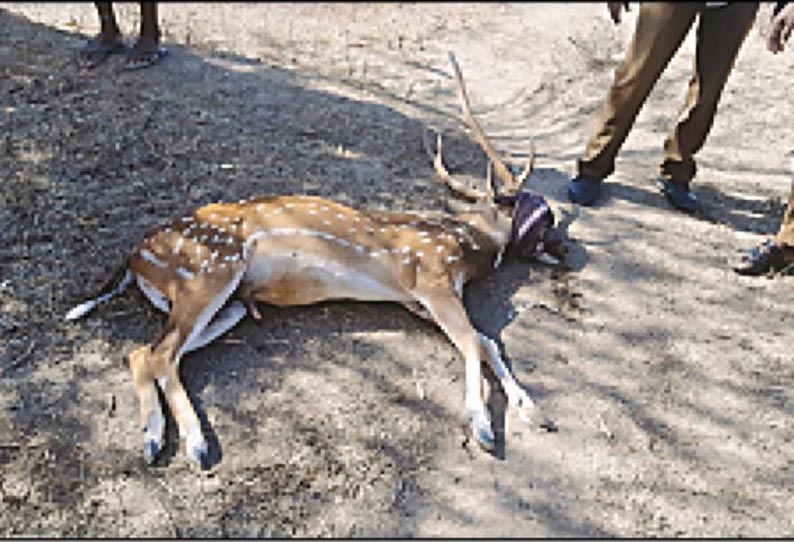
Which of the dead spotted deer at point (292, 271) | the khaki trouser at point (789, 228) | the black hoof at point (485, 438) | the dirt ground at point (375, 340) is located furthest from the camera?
the khaki trouser at point (789, 228)

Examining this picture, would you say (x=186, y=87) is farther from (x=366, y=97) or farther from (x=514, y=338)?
(x=514, y=338)

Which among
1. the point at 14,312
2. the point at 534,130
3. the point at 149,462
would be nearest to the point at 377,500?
the point at 149,462

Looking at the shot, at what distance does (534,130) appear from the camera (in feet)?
18.1

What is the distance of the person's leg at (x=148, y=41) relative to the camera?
5.57 meters

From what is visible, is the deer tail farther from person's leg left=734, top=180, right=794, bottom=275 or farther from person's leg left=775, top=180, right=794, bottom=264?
person's leg left=775, top=180, right=794, bottom=264

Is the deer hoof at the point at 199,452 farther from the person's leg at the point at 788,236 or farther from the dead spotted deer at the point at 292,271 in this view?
the person's leg at the point at 788,236

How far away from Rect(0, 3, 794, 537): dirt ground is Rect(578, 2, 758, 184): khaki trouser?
28cm

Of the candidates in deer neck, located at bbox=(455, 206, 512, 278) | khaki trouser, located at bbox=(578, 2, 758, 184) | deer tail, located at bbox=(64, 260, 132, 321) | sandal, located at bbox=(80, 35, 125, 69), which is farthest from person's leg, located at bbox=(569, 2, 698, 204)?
sandal, located at bbox=(80, 35, 125, 69)

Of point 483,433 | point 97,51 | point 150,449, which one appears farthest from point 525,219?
point 97,51

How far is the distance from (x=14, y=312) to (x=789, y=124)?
4.43 metres

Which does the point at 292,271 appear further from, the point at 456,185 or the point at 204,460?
the point at 456,185

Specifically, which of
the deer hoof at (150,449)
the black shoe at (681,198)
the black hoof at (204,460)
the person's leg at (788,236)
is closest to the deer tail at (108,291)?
the deer hoof at (150,449)

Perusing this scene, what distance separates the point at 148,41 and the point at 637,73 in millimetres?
3265

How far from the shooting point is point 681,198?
4371 mm
